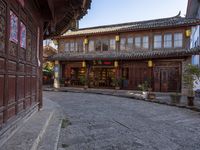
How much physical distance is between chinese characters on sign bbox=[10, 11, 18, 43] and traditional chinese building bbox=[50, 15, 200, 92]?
14.7 m

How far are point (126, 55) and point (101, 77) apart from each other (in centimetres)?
434

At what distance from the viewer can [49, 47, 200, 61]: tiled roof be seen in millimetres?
16944

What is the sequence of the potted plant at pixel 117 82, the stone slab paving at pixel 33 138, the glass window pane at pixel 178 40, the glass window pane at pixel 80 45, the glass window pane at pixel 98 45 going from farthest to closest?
the glass window pane at pixel 80 45 → the glass window pane at pixel 98 45 → the potted plant at pixel 117 82 → the glass window pane at pixel 178 40 → the stone slab paving at pixel 33 138

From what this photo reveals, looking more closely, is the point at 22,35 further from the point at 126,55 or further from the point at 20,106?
the point at 126,55

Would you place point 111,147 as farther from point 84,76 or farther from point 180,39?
point 84,76

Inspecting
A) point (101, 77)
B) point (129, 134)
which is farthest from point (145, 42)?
point (129, 134)

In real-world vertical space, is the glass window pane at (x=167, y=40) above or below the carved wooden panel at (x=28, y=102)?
above

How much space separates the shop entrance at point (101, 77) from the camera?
22.1m

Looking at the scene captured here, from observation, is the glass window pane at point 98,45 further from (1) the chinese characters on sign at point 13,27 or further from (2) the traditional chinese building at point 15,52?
(1) the chinese characters on sign at point 13,27

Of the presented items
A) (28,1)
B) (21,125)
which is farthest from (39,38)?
(21,125)

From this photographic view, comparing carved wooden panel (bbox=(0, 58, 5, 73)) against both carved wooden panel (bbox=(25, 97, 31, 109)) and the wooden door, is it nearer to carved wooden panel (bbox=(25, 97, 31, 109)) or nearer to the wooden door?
carved wooden panel (bbox=(25, 97, 31, 109))

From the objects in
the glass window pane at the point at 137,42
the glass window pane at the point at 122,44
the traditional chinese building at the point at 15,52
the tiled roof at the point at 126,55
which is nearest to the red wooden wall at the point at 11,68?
the traditional chinese building at the point at 15,52

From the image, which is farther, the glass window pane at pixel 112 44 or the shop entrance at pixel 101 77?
the shop entrance at pixel 101 77

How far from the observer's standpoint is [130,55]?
19.0m
